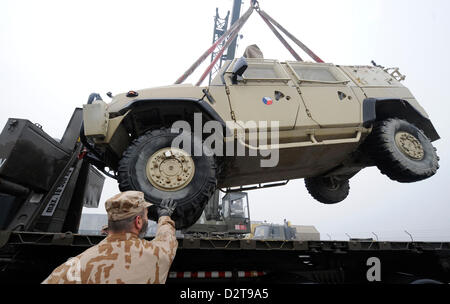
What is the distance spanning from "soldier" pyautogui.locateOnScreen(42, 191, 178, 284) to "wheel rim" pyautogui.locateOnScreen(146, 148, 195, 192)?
1082 millimetres

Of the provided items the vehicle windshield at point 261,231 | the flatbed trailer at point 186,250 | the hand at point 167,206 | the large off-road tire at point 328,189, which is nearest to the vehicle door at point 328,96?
the flatbed trailer at point 186,250

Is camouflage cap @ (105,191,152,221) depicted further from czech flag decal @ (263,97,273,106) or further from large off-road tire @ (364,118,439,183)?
large off-road tire @ (364,118,439,183)

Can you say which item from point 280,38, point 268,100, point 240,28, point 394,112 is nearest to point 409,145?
point 394,112

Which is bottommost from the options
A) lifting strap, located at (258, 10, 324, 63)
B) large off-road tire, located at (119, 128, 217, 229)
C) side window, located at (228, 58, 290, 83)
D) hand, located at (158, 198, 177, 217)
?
hand, located at (158, 198, 177, 217)

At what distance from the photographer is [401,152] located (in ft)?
10.7

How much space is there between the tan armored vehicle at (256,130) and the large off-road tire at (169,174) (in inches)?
0.4

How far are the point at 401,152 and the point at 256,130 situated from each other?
6.79 feet

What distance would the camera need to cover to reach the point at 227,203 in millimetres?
9352

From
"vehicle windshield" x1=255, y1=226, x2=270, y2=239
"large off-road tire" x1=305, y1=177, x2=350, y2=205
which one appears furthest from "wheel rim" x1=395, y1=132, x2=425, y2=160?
"vehicle windshield" x1=255, y1=226, x2=270, y2=239

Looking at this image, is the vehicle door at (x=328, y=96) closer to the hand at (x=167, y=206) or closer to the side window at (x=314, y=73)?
the side window at (x=314, y=73)

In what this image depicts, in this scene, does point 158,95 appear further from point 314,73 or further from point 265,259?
point 314,73

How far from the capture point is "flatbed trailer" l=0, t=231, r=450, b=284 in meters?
1.88

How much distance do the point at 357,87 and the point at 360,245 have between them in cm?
235
